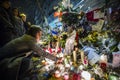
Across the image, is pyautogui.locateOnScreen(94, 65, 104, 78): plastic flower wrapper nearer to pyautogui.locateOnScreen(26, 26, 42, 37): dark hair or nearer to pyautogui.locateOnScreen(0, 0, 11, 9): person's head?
pyautogui.locateOnScreen(26, 26, 42, 37): dark hair

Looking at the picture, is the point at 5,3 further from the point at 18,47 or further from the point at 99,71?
the point at 99,71

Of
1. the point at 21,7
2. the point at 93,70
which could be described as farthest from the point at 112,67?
the point at 21,7

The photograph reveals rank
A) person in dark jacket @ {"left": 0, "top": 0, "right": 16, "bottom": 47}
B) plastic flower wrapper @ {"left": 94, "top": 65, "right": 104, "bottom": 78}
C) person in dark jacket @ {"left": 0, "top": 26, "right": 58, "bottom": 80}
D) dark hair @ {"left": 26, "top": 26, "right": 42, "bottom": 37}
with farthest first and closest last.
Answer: person in dark jacket @ {"left": 0, "top": 0, "right": 16, "bottom": 47}
plastic flower wrapper @ {"left": 94, "top": 65, "right": 104, "bottom": 78}
dark hair @ {"left": 26, "top": 26, "right": 42, "bottom": 37}
person in dark jacket @ {"left": 0, "top": 26, "right": 58, "bottom": 80}

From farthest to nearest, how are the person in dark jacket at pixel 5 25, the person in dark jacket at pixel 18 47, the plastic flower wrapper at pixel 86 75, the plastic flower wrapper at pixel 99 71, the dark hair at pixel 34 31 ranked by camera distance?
the person in dark jacket at pixel 5 25 < the plastic flower wrapper at pixel 99 71 < the plastic flower wrapper at pixel 86 75 < the dark hair at pixel 34 31 < the person in dark jacket at pixel 18 47

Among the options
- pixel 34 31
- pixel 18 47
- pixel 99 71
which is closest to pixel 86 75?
pixel 99 71

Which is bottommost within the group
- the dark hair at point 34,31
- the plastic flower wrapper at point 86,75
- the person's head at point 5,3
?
the plastic flower wrapper at point 86,75

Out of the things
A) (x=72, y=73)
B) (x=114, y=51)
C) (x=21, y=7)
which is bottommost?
(x=72, y=73)

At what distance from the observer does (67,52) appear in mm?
6086

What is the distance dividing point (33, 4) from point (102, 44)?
11919mm

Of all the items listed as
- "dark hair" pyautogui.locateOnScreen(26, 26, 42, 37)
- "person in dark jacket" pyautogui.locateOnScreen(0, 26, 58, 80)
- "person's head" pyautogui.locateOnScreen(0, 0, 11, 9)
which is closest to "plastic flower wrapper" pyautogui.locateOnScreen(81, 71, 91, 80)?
"person in dark jacket" pyautogui.locateOnScreen(0, 26, 58, 80)

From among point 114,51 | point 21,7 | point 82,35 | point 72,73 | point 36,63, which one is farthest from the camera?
point 21,7

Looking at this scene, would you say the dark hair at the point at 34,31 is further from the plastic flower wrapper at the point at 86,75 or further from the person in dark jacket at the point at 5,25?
the plastic flower wrapper at the point at 86,75

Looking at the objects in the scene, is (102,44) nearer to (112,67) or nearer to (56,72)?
(112,67)

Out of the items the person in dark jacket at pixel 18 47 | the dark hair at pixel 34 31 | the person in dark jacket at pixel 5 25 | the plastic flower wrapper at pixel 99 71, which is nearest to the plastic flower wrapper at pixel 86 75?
the plastic flower wrapper at pixel 99 71
